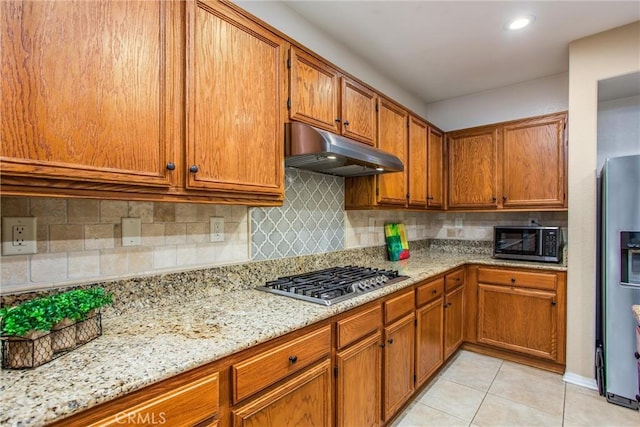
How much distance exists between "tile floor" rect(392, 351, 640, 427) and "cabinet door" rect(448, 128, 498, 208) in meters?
1.53

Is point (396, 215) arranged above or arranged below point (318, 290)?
above

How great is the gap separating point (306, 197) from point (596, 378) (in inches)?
98.6

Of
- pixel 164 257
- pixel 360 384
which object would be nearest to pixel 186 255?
pixel 164 257

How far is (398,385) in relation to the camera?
6.38 ft

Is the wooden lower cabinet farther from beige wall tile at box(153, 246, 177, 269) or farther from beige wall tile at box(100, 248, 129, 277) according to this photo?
beige wall tile at box(100, 248, 129, 277)

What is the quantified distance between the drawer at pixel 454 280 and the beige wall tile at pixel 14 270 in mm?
2526

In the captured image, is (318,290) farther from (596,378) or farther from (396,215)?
(596,378)

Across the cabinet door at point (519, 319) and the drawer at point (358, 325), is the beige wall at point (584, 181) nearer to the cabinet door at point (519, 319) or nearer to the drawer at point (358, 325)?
the cabinet door at point (519, 319)

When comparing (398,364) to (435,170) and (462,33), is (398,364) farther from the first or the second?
(462,33)

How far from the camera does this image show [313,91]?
183 cm

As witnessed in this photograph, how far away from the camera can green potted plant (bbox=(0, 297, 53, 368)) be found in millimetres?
828

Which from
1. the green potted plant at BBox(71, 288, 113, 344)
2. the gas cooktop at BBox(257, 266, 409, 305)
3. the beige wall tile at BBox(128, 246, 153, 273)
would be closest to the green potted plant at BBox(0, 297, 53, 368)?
the green potted plant at BBox(71, 288, 113, 344)

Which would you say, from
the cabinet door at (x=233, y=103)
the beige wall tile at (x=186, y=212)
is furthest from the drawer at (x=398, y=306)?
the beige wall tile at (x=186, y=212)

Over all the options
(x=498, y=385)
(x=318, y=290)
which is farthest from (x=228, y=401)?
(x=498, y=385)
